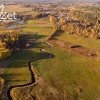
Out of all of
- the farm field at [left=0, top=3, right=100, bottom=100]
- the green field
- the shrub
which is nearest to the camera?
the farm field at [left=0, top=3, right=100, bottom=100]

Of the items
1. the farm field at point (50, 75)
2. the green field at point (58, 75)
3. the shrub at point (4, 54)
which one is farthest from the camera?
the shrub at point (4, 54)

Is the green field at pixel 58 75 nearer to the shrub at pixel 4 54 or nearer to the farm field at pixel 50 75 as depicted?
the farm field at pixel 50 75

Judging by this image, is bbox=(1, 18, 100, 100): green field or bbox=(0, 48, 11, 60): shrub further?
bbox=(0, 48, 11, 60): shrub

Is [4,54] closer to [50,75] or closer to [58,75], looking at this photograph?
[50,75]

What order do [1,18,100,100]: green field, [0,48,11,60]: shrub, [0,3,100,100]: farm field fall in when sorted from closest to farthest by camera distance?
[0,3,100,100]: farm field → [1,18,100,100]: green field → [0,48,11,60]: shrub

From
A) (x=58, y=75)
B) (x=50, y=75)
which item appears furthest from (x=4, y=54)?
(x=58, y=75)

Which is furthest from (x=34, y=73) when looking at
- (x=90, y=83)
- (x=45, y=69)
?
(x=90, y=83)

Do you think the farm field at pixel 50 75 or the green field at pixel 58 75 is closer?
the farm field at pixel 50 75

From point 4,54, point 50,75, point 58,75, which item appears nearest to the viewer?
point 50,75

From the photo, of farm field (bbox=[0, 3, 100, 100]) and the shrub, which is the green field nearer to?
farm field (bbox=[0, 3, 100, 100])

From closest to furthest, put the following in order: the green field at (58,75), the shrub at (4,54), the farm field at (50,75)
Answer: the farm field at (50,75) < the green field at (58,75) < the shrub at (4,54)

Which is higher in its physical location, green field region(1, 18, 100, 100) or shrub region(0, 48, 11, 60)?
shrub region(0, 48, 11, 60)

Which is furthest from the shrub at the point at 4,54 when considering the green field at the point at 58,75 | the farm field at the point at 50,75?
the green field at the point at 58,75

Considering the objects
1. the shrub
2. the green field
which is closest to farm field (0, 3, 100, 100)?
the green field
